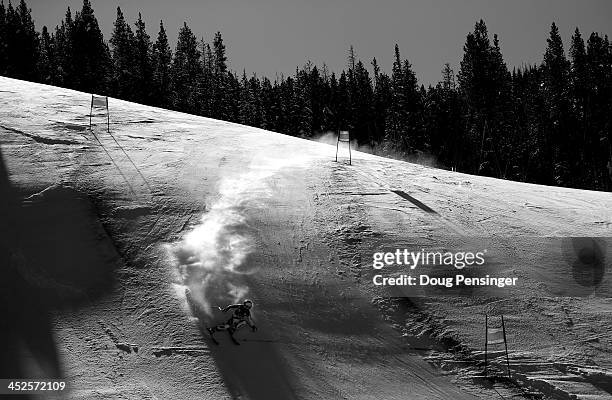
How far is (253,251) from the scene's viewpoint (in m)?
13.4

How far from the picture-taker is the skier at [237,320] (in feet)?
35.5

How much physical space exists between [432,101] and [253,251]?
52.6 meters

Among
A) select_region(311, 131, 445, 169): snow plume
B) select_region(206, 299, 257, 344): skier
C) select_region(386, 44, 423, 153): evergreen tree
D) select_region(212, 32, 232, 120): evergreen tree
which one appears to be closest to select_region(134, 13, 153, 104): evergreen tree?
select_region(212, 32, 232, 120): evergreen tree

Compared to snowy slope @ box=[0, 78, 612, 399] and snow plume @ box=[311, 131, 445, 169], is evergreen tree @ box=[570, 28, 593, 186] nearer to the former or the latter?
snow plume @ box=[311, 131, 445, 169]

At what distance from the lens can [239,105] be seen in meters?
69.4

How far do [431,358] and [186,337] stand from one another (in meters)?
4.27

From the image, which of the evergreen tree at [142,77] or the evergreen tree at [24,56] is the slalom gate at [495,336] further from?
the evergreen tree at [24,56]

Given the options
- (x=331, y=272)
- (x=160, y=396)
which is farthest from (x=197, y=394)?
(x=331, y=272)

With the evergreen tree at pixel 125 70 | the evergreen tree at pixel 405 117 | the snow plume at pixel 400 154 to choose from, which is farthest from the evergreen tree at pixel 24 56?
the evergreen tree at pixel 405 117

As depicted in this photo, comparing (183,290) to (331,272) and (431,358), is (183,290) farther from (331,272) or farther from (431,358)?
(431,358)

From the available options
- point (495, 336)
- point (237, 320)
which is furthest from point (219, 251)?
point (495, 336)

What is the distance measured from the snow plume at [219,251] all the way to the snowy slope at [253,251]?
0.04 metres

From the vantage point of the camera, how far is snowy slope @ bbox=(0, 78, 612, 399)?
10.0 meters

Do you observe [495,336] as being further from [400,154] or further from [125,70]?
[125,70]
